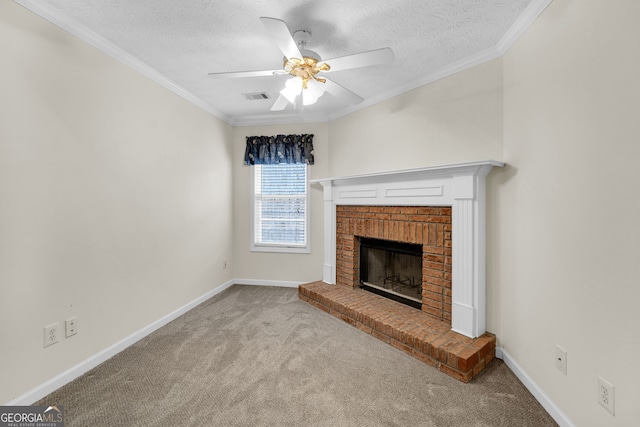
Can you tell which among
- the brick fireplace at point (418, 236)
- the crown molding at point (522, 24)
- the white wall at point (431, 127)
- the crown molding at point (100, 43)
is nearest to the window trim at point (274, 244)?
the brick fireplace at point (418, 236)

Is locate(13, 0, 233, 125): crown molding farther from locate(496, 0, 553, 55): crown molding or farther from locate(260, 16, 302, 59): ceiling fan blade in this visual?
locate(496, 0, 553, 55): crown molding

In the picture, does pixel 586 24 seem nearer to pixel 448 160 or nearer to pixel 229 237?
pixel 448 160

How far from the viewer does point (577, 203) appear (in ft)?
4.82

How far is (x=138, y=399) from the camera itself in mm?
1764

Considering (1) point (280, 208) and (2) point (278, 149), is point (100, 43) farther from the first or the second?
(1) point (280, 208)

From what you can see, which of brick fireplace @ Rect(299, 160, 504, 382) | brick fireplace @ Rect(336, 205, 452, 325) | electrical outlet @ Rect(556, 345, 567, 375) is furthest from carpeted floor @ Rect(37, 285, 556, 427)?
brick fireplace @ Rect(336, 205, 452, 325)

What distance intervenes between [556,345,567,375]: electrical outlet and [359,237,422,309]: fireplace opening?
1298mm

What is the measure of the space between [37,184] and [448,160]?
10.1ft

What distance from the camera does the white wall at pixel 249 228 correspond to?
3.97 metres

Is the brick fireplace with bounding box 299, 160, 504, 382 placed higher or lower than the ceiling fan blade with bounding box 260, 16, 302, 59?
lower

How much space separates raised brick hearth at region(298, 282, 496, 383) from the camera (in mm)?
2035

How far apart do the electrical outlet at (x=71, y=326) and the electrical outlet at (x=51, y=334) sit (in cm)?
6

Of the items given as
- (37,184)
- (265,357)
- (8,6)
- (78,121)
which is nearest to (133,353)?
(265,357)

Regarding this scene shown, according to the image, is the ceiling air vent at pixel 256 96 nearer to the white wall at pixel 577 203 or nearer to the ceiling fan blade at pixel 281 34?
the ceiling fan blade at pixel 281 34
